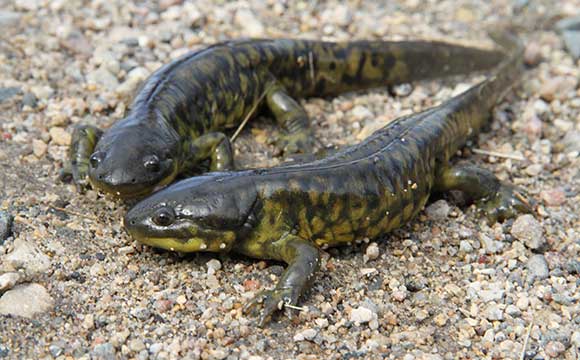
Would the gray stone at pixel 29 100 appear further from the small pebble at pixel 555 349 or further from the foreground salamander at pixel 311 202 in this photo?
the small pebble at pixel 555 349

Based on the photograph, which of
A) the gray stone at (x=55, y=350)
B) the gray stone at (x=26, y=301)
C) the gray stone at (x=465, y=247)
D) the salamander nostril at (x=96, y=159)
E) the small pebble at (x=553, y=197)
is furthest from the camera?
the small pebble at (x=553, y=197)

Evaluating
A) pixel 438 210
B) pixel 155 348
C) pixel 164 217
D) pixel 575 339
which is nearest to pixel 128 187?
pixel 164 217

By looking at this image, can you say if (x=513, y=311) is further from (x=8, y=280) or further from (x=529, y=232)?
(x=8, y=280)

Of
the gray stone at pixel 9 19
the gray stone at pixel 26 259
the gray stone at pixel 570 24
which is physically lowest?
the gray stone at pixel 26 259

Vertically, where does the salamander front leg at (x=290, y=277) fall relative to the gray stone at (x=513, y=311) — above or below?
above

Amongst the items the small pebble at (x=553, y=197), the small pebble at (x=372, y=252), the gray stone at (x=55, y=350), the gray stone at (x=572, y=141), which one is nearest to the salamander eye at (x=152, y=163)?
the gray stone at (x=55, y=350)

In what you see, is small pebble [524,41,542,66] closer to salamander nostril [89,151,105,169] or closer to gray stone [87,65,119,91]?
gray stone [87,65,119,91]
